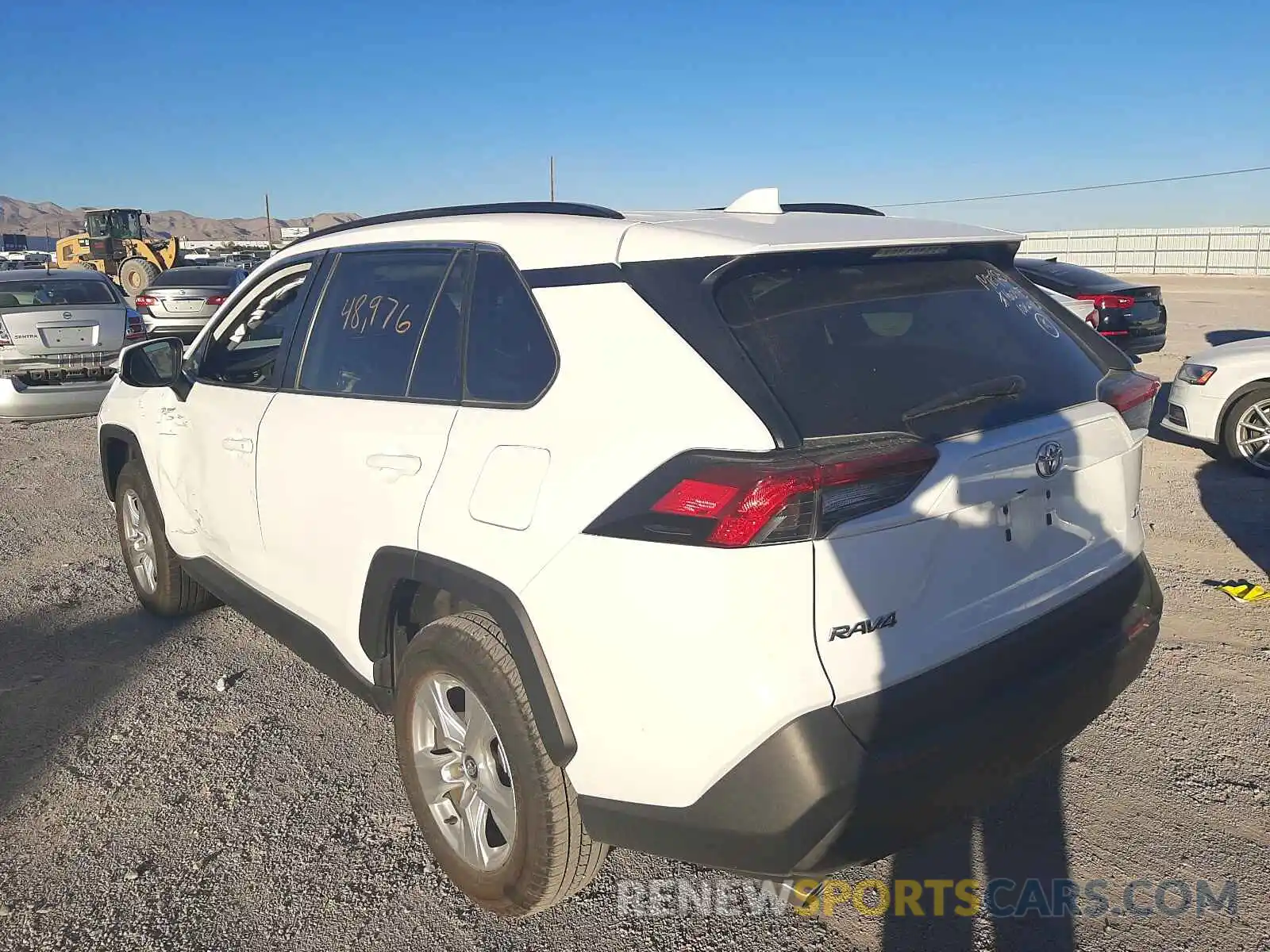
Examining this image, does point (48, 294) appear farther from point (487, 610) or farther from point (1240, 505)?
point (1240, 505)

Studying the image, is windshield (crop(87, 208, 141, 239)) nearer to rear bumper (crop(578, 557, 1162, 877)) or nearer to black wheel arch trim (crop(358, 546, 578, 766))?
black wheel arch trim (crop(358, 546, 578, 766))

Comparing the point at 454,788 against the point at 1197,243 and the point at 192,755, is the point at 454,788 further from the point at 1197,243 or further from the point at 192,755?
the point at 1197,243

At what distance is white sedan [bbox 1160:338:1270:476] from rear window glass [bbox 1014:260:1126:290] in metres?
5.01

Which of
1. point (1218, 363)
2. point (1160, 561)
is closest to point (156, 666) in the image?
point (1160, 561)

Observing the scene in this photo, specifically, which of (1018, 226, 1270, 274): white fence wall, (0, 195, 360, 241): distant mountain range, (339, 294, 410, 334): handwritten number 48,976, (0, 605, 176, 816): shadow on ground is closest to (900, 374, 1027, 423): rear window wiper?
(339, 294, 410, 334): handwritten number 48,976

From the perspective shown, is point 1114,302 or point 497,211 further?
point 1114,302

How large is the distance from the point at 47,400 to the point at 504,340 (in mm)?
8902

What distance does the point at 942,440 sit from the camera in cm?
215

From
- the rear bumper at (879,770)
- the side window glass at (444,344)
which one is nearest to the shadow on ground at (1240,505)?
the rear bumper at (879,770)

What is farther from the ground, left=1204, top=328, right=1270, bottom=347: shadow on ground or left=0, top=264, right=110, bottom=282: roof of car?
left=0, top=264, right=110, bottom=282: roof of car

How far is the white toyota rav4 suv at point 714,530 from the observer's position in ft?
6.39

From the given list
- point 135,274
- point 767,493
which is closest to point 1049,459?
point 767,493

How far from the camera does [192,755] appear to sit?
3494mm

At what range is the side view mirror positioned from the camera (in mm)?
4105
